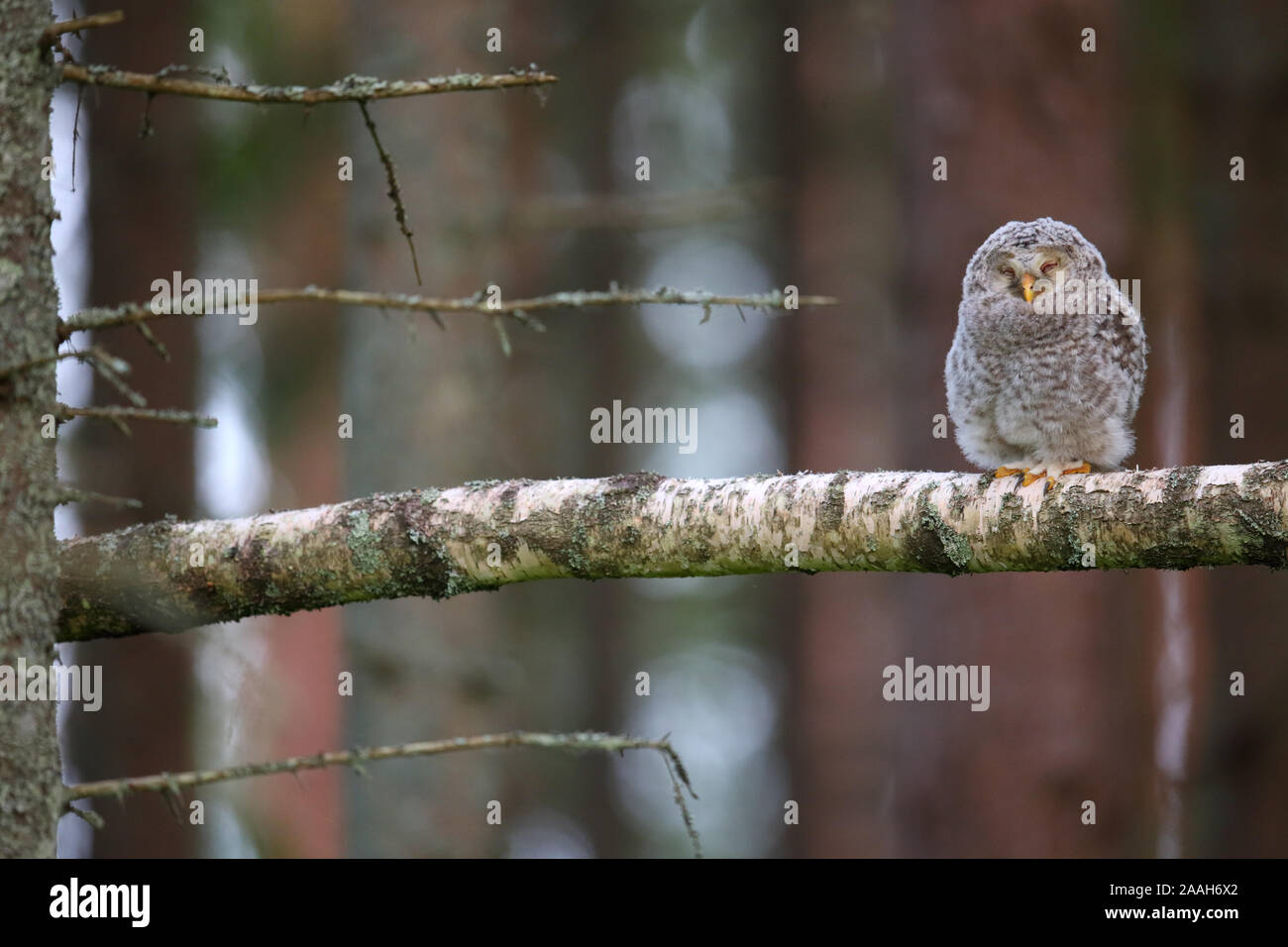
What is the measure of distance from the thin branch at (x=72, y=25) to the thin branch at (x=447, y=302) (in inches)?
25.1

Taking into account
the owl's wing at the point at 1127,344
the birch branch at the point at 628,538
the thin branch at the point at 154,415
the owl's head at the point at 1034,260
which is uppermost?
the owl's head at the point at 1034,260

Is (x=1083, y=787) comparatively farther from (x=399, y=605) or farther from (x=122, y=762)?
(x=122, y=762)

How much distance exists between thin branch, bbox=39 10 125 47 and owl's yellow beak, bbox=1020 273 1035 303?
9.98 feet

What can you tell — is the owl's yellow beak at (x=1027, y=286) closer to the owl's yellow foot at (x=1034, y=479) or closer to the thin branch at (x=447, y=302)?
the owl's yellow foot at (x=1034, y=479)

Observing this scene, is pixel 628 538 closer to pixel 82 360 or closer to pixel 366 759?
pixel 366 759

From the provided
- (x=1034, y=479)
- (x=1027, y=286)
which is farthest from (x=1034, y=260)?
(x=1034, y=479)

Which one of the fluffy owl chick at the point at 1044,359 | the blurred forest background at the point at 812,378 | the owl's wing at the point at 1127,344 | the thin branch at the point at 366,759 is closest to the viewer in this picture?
the thin branch at the point at 366,759

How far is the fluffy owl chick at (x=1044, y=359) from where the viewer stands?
4141 millimetres

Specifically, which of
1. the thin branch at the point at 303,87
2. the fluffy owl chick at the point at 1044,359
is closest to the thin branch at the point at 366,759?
the thin branch at the point at 303,87

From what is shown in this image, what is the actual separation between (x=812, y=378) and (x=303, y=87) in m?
9.25

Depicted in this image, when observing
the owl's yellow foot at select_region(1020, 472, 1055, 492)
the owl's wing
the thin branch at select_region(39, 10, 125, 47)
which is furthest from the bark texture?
the owl's wing

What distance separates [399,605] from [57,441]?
3713 millimetres

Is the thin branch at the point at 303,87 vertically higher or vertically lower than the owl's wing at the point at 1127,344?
higher

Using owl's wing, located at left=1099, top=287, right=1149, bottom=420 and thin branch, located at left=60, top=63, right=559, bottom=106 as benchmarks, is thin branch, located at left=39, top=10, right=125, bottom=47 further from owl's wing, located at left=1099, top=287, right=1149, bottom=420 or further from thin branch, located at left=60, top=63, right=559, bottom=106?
owl's wing, located at left=1099, top=287, right=1149, bottom=420
